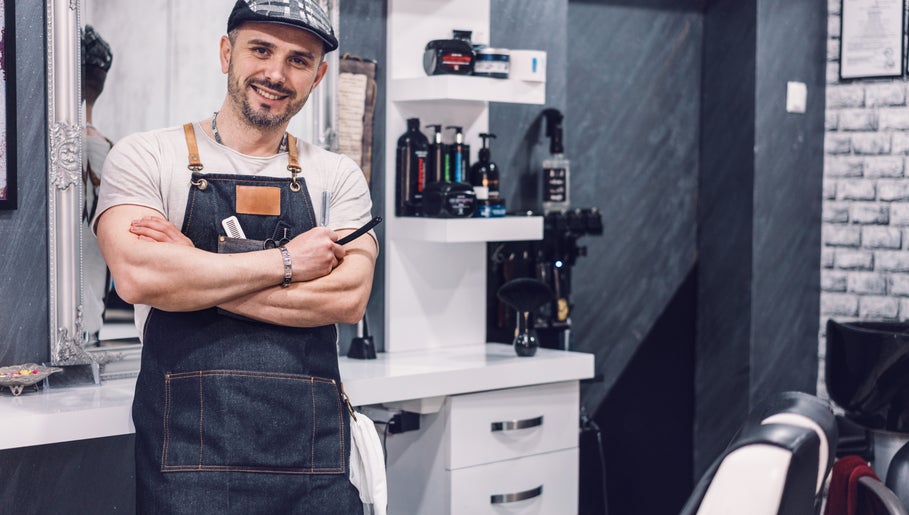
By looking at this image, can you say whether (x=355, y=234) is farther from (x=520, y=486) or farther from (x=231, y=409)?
(x=520, y=486)

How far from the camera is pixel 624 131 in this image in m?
4.66

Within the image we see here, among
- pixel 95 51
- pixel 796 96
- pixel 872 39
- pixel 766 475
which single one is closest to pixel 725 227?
pixel 796 96

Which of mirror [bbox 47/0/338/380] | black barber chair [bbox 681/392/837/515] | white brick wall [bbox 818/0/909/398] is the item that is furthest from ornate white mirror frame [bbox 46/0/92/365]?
white brick wall [bbox 818/0/909/398]

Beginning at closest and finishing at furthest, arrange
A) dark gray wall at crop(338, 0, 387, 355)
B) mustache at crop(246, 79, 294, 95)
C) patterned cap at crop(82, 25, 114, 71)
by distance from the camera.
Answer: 1. mustache at crop(246, 79, 294, 95)
2. patterned cap at crop(82, 25, 114, 71)
3. dark gray wall at crop(338, 0, 387, 355)

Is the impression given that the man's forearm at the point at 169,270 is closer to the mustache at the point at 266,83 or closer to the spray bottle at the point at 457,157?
the mustache at the point at 266,83

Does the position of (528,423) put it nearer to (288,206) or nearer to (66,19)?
(288,206)

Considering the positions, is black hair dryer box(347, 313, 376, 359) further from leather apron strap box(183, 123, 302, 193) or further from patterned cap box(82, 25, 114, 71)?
patterned cap box(82, 25, 114, 71)

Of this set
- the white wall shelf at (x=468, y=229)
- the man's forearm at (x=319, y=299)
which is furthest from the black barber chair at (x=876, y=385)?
the man's forearm at (x=319, y=299)

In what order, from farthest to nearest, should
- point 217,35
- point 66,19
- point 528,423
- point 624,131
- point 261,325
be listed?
point 624,131 < point 528,423 < point 217,35 < point 66,19 < point 261,325

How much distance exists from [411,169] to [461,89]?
0.32m

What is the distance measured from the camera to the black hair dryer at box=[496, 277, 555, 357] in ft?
11.9

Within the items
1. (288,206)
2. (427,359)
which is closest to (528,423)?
(427,359)

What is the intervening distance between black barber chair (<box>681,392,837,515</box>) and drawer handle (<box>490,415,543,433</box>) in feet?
5.45

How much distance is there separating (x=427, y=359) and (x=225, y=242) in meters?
1.17
